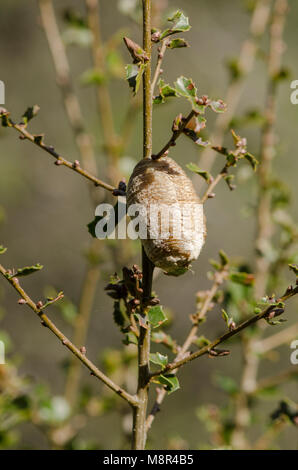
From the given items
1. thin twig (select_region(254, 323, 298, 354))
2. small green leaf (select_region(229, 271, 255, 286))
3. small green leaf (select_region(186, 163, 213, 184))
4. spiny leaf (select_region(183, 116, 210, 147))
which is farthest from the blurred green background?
spiny leaf (select_region(183, 116, 210, 147))

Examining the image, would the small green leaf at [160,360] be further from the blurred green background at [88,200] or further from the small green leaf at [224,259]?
the blurred green background at [88,200]

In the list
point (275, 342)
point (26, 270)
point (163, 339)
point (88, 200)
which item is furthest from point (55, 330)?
point (88, 200)

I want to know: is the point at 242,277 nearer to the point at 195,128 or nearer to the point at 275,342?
the point at 195,128

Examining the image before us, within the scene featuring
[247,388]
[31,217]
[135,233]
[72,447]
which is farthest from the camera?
[31,217]

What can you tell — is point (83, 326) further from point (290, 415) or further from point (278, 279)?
point (290, 415)

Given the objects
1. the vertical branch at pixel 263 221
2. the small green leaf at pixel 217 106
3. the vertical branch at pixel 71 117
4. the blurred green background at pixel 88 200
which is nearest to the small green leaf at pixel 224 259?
the small green leaf at pixel 217 106

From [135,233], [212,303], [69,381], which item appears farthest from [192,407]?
[135,233]

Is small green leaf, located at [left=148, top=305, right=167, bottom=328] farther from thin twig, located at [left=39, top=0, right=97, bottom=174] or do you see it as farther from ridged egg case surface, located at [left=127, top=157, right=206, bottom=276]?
thin twig, located at [left=39, top=0, right=97, bottom=174]
